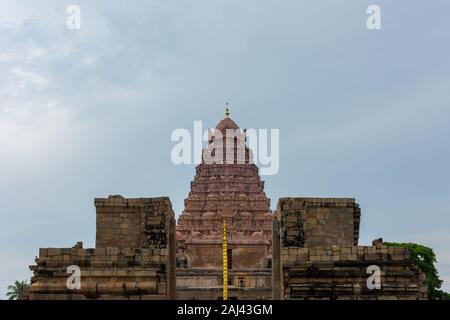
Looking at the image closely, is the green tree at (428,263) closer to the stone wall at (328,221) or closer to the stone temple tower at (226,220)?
the stone temple tower at (226,220)

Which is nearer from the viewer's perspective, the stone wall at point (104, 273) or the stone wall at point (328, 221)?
the stone wall at point (104, 273)

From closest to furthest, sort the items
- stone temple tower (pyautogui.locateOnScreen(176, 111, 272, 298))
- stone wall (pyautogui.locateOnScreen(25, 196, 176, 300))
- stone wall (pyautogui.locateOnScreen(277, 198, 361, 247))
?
stone wall (pyautogui.locateOnScreen(25, 196, 176, 300)), stone wall (pyautogui.locateOnScreen(277, 198, 361, 247)), stone temple tower (pyautogui.locateOnScreen(176, 111, 272, 298))

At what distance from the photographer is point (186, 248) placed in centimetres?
7038

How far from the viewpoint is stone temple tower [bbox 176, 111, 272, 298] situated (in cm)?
6138

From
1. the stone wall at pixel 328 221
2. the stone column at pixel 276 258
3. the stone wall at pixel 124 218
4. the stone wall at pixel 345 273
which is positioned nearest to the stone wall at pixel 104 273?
the stone wall at pixel 124 218

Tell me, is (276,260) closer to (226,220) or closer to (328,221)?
(328,221)

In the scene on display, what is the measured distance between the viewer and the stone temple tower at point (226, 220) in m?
61.4

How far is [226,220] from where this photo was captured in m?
74.9

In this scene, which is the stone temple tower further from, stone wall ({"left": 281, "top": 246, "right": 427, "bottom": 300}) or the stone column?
stone wall ({"left": 281, "top": 246, "right": 427, "bottom": 300})
